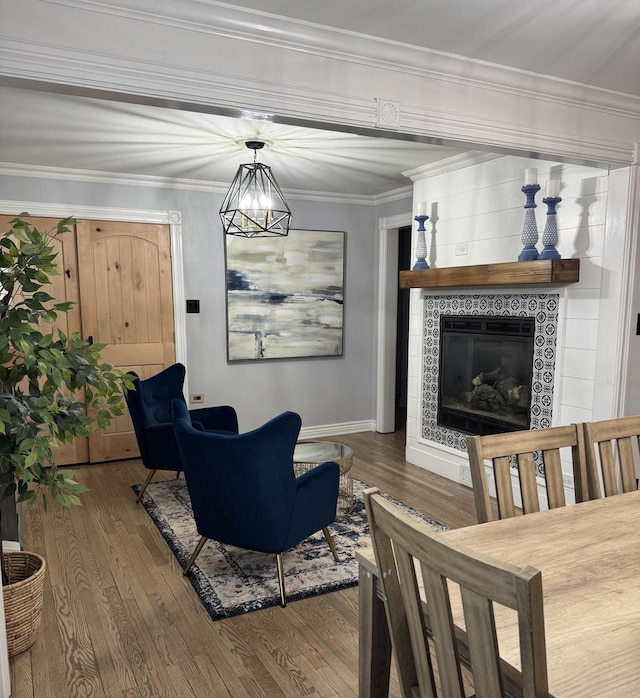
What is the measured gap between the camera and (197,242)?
4.96 metres

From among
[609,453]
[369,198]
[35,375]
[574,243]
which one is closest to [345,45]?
[35,375]

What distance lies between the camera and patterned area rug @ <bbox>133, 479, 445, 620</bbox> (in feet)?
8.51

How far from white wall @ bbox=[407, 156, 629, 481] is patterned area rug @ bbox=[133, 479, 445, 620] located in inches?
48.7

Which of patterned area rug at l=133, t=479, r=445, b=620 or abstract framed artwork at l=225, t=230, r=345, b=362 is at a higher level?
abstract framed artwork at l=225, t=230, r=345, b=362

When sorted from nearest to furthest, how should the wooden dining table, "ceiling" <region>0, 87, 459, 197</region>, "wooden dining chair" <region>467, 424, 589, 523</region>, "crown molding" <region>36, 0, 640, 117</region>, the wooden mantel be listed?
the wooden dining table < "wooden dining chair" <region>467, 424, 589, 523</region> < "crown molding" <region>36, 0, 640, 117</region> < "ceiling" <region>0, 87, 459, 197</region> < the wooden mantel

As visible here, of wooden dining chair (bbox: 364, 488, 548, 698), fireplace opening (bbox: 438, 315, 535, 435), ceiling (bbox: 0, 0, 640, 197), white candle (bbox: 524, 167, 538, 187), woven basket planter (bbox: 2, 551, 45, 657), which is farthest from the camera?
fireplace opening (bbox: 438, 315, 535, 435)

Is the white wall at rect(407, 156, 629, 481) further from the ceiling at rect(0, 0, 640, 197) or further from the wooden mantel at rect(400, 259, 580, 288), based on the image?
the ceiling at rect(0, 0, 640, 197)

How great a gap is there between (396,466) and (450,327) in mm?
1292

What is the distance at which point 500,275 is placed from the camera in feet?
11.7

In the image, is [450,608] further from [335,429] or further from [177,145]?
[335,429]

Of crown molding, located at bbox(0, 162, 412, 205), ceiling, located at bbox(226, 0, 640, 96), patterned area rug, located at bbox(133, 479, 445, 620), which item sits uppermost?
ceiling, located at bbox(226, 0, 640, 96)

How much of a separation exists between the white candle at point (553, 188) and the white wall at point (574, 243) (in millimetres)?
132

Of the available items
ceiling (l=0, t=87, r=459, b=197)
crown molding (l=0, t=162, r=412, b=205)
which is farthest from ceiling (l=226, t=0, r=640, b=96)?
crown molding (l=0, t=162, r=412, b=205)

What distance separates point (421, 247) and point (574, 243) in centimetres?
128
